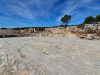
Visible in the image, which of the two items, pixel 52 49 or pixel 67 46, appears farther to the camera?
pixel 67 46

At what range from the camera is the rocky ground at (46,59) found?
6461mm

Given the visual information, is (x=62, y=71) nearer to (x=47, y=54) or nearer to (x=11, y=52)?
(x=47, y=54)

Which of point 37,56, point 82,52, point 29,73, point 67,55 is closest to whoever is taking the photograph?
point 29,73

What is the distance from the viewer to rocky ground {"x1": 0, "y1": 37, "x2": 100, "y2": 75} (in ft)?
21.2

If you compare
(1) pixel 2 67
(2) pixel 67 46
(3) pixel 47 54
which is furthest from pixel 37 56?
(2) pixel 67 46

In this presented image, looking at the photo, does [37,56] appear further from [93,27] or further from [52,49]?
[93,27]

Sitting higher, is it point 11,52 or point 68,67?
point 11,52

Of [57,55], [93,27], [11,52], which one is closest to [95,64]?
[57,55]

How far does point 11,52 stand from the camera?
7.52m

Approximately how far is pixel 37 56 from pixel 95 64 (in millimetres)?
2491

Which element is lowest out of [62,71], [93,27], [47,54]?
[62,71]

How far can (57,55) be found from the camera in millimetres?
7895

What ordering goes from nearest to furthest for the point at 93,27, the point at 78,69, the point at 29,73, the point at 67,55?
the point at 29,73, the point at 78,69, the point at 67,55, the point at 93,27

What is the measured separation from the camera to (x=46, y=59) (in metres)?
7.32
